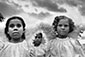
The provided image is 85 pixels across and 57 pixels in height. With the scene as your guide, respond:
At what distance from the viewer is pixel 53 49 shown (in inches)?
144

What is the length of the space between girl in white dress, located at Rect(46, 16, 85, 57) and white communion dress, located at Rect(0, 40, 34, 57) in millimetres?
527

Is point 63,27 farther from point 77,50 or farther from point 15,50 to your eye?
point 15,50

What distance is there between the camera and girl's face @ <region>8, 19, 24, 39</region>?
331 cm

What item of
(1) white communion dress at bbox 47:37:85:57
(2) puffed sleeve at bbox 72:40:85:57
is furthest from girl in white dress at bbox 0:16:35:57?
(2) puffed sleeve at bbox 72:40:85:57

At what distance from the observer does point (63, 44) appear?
12.1ft

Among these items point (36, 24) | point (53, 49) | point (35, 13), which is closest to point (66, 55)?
point (53, 49)

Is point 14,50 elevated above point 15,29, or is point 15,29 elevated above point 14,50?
point 15,29

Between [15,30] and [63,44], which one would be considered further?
[63,44]

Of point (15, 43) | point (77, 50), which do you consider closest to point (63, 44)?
point (77, 50)

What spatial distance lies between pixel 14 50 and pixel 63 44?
2.99 ft

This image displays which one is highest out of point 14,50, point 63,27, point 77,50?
point 63,27

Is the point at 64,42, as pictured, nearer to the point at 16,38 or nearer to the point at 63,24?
the point at 63,24

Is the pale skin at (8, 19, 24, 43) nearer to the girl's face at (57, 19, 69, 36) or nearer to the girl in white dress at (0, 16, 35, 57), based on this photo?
the girl in white dress at (0, 16, 35, 57)

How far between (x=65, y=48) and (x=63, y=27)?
37cm
